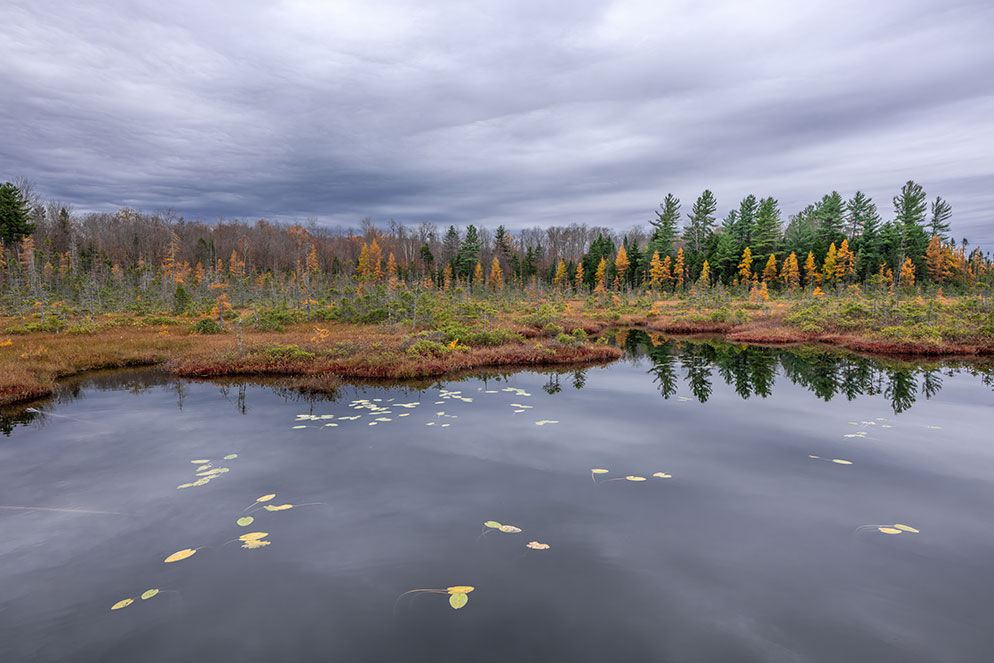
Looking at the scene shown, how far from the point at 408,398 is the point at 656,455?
21.9 feet

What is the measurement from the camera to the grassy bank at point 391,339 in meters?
→ 15.2

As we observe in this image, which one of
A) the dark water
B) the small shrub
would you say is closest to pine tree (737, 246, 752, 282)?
the dark water

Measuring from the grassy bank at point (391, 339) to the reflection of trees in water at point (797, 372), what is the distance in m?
2.87

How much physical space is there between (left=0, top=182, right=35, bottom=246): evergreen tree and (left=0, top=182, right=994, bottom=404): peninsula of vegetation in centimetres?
19

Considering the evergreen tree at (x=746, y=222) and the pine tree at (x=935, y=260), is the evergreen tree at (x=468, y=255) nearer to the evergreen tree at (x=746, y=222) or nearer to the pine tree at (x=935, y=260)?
the evergreen tree at (x=746, y=222)

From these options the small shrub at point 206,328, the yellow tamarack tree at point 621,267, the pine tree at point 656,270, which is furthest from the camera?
the yellow tamarack tree at point 621,267

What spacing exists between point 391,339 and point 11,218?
54.4 metres

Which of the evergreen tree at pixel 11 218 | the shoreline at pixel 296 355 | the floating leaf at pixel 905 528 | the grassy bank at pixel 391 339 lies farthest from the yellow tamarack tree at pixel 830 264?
the evergreen tree at pixel 11 218

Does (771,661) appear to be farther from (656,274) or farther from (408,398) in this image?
(656,274)

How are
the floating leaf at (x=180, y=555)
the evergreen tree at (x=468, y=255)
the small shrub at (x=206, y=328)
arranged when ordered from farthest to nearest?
the evergreen tree at (x=468, y=255)
the small shrub at (x=206, y=328)
the floating leaf at (x=180, y=555)

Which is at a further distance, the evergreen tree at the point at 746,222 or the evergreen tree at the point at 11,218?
the evergreen tree at the point at 746,222

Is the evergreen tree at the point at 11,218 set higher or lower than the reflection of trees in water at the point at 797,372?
higher

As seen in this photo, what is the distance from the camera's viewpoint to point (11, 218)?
46.3 m

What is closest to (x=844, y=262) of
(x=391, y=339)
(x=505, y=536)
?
(x=391, y=339)
